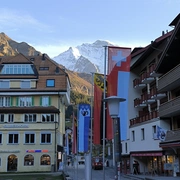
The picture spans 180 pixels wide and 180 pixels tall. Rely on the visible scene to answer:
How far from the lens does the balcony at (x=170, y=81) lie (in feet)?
109

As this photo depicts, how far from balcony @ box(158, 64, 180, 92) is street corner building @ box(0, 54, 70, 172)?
84.0ft

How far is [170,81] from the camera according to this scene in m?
34.8

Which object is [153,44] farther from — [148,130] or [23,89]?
[23,89]

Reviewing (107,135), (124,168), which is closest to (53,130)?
(124,168)

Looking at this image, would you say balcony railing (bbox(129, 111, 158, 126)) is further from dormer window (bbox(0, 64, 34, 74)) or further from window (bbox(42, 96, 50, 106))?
dormer window (bbox(0, 64, 34, 74))

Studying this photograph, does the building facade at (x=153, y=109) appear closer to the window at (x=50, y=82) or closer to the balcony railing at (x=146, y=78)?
the balcony railing at (x=146, y=78)

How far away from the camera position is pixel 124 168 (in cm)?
4750

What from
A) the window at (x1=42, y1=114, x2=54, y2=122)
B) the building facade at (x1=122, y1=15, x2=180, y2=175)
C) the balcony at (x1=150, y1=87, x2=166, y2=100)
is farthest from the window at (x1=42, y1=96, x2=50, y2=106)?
the balcony at (x1=150, y1=87, x2=166, y2=100)

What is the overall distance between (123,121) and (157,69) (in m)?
24.1

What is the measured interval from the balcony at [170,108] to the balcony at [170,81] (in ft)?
5.81

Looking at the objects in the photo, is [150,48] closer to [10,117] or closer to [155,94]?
[155,94]

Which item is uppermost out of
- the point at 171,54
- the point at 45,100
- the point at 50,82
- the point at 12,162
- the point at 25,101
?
the point at 50,82

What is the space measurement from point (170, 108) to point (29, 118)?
30164 mm

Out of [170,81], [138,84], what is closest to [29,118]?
[138,84]
